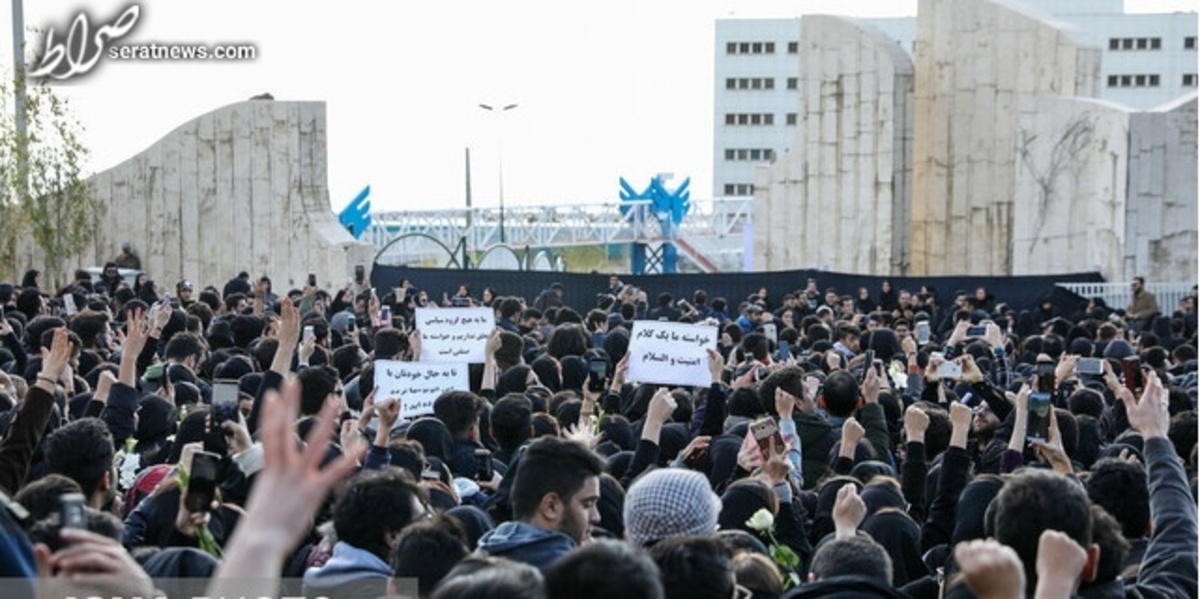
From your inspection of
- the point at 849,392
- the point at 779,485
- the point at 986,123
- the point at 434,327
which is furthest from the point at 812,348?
the point at 986,123

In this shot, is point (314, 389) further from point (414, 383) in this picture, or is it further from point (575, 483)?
point (575, 483)

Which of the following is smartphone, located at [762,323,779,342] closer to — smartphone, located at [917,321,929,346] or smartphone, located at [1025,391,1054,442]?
smartphone, located at [917,321,929,346]

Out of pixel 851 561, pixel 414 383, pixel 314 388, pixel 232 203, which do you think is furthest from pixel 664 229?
pixel 851 561

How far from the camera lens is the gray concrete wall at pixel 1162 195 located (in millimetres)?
34188

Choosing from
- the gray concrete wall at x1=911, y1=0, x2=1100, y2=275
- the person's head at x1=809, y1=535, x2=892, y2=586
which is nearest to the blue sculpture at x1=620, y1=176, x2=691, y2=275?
the gray concrete wall at x1=911, y1=0, x2=1100, y2=275

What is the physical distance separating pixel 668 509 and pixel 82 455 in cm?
221

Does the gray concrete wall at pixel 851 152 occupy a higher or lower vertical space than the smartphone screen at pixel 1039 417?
higher

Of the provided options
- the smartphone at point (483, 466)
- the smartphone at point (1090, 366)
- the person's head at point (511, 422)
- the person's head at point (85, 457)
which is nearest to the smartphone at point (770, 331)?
the smartphone at point (1090, 366)

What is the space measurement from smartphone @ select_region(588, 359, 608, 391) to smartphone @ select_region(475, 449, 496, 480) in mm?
3904

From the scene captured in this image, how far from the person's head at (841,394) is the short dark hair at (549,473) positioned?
185 inches

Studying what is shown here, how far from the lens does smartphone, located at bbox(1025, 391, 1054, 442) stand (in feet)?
28.9

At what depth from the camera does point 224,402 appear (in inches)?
322

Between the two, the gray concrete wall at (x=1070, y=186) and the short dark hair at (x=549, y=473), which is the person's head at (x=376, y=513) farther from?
the gray concrete wall at (x=1070, y=186)

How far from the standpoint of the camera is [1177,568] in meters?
5.71
